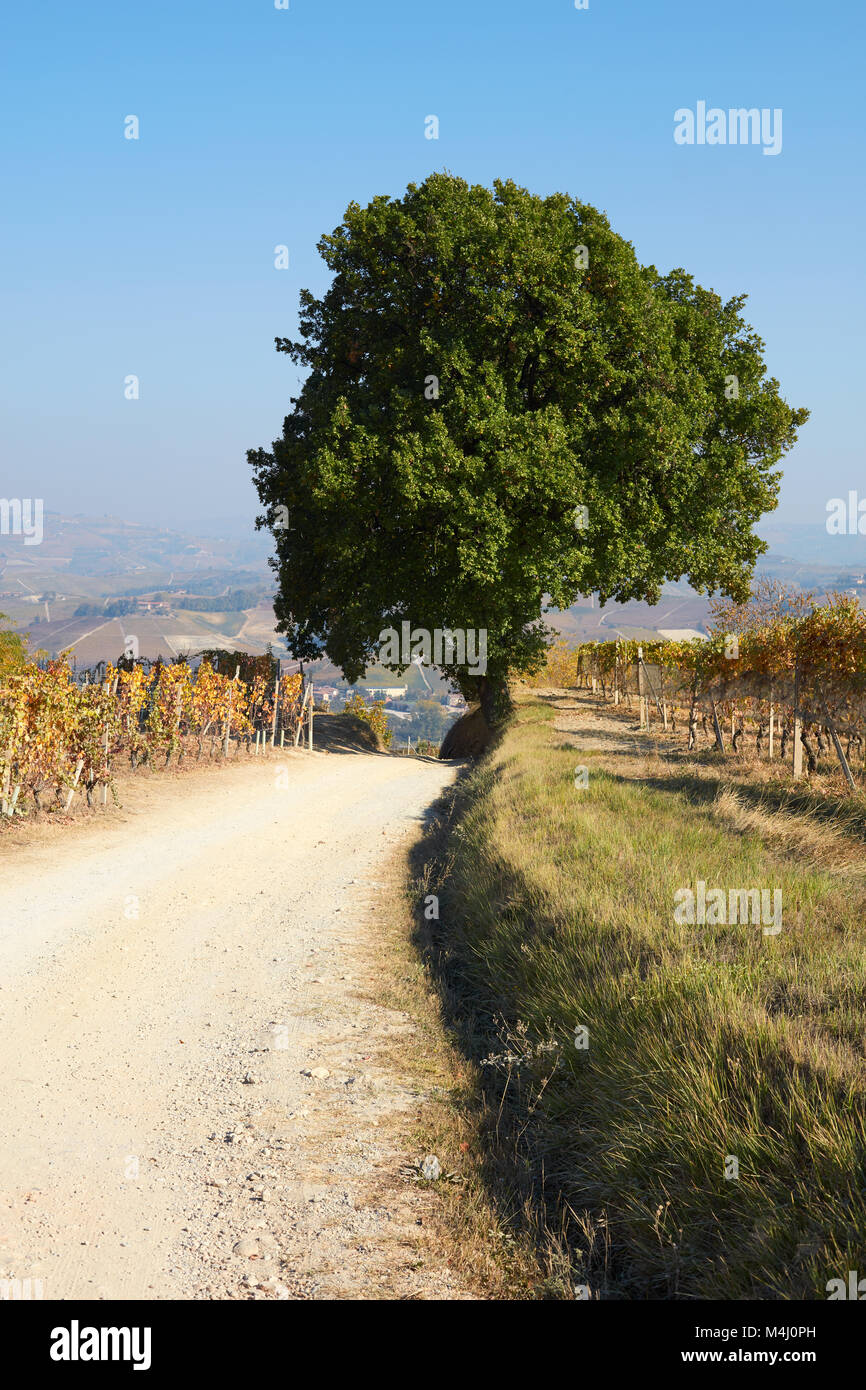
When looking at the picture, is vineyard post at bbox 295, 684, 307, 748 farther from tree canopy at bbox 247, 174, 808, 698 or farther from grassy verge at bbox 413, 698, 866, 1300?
grassy verge at bbox 413, 698, 866, 1300

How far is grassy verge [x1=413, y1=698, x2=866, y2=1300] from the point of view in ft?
12.7

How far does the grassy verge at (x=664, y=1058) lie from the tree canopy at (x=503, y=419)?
12.7 meters

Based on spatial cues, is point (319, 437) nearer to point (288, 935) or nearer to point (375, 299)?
point (375, 299)

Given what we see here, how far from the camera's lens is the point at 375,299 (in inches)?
903

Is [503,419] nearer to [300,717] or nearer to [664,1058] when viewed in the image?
[300,717]

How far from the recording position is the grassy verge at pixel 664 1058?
3.86 meters

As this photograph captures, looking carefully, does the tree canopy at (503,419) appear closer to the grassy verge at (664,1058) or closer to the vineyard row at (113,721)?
the vineyard row at (113,721)

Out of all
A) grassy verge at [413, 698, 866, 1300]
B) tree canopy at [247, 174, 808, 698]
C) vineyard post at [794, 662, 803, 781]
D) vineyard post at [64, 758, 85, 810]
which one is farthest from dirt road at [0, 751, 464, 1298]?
tree canopy at [247, 174, 808, 698]

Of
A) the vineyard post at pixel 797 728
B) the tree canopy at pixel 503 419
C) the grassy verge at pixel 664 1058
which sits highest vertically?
the tree canopy at pixel 503 419

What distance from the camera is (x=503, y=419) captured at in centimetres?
2025

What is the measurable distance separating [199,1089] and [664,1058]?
287 cm

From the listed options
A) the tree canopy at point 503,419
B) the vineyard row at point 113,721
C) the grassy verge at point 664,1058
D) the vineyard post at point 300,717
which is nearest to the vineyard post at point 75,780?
the vineyard row at point 113,721

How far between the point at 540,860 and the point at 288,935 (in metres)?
2.70
